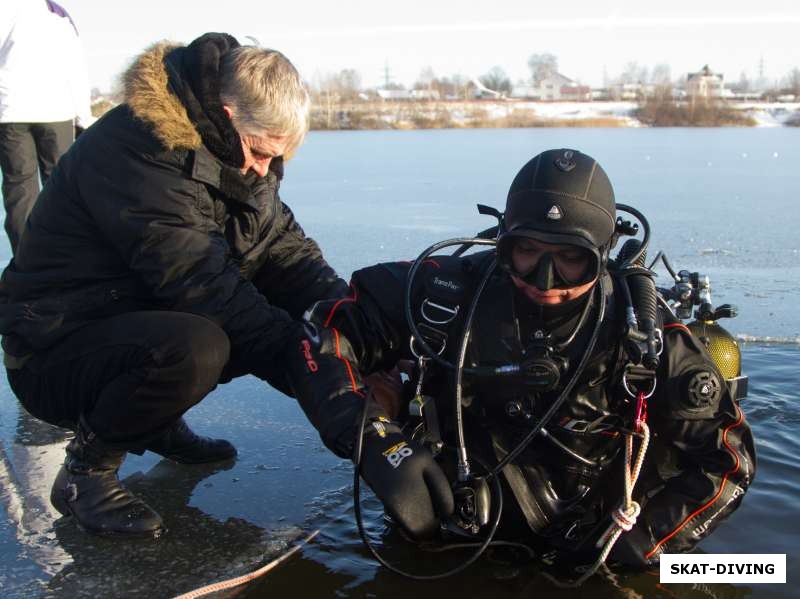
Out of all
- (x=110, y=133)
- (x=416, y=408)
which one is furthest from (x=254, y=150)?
(x=416, y=408)

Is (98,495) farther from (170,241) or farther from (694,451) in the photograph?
(694,451)

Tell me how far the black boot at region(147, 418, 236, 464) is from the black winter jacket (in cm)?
47

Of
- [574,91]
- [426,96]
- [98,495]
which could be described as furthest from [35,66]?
[574,91]

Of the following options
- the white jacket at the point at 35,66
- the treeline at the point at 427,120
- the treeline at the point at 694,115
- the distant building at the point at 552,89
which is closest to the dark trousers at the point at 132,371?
the white jacket at the point at 35,66

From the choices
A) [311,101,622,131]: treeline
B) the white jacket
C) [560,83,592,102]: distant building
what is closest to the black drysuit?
the white jacket

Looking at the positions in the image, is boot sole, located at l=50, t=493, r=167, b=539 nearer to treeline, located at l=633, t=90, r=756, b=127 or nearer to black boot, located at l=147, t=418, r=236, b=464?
black boot, located at l=147, t=418, r=236, b=464

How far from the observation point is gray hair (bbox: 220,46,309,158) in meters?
2.53

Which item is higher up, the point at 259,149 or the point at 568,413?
the point at 259,149

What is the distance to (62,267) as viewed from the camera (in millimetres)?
→ 2570

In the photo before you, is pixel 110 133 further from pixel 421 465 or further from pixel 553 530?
pixel 553 530

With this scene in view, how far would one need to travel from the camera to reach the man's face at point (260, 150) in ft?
8.57

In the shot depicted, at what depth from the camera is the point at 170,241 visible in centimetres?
246

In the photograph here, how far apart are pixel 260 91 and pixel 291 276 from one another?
2.67 ft

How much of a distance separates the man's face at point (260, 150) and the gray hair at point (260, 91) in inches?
0.9
